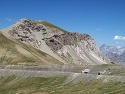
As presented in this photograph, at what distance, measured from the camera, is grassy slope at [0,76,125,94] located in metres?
70.7

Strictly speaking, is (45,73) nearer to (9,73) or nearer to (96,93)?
(9,73)

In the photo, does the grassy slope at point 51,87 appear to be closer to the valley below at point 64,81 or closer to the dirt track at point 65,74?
the valley below at point 64,81

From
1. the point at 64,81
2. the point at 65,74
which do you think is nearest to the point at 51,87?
the point at 64,81

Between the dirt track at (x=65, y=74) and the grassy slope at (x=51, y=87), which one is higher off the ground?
the dirt track at (x=65, y=74)

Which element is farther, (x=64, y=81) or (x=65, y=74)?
(x=65, y=74)

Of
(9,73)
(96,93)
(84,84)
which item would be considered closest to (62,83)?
(84,84)

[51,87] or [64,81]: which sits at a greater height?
[64,81]

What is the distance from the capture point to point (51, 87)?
89500 millimetres

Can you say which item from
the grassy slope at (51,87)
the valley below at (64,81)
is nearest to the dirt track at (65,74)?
the valley below at (64,81)

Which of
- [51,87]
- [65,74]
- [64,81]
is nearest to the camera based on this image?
[51,87]

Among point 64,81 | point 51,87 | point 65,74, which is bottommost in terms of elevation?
point 51,87

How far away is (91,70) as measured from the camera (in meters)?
118

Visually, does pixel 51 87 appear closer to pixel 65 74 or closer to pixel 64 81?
pixel 64 81

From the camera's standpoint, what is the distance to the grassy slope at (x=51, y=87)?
232 feet
